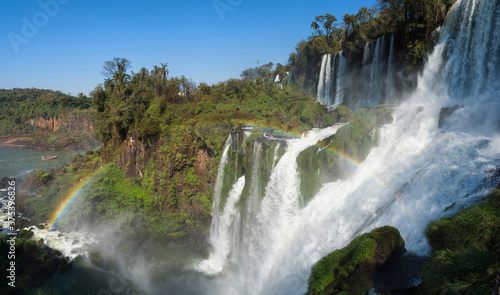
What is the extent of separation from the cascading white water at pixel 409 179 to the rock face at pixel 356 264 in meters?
0.90

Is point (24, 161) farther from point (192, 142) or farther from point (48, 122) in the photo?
point (192, 142)

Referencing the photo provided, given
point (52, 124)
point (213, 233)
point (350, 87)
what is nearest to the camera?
point (213, 233)

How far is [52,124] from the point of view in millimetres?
66562

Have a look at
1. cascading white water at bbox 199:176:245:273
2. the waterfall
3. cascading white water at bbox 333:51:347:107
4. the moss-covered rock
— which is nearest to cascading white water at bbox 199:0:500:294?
the moss-covered rock

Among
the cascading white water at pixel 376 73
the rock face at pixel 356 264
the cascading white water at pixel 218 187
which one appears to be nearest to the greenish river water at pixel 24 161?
the cascading white water at pixel 218 187

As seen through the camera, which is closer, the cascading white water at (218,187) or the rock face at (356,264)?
the rock face at (356,264)

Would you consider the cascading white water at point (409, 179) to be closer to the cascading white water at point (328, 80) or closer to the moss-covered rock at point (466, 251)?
the moss-covered rock at point (466, 251)

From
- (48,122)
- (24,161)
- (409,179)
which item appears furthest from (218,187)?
(48,122)

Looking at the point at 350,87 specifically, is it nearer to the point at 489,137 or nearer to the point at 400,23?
the point at 400,23

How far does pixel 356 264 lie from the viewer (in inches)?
274

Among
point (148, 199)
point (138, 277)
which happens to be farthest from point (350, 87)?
point (138, 277)

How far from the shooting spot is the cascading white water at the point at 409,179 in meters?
9.03

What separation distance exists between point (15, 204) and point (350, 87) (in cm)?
2989

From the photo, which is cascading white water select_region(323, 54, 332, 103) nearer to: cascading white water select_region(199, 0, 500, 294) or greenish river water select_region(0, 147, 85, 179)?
cascading white water select_region(199, 0, 500, 294)
